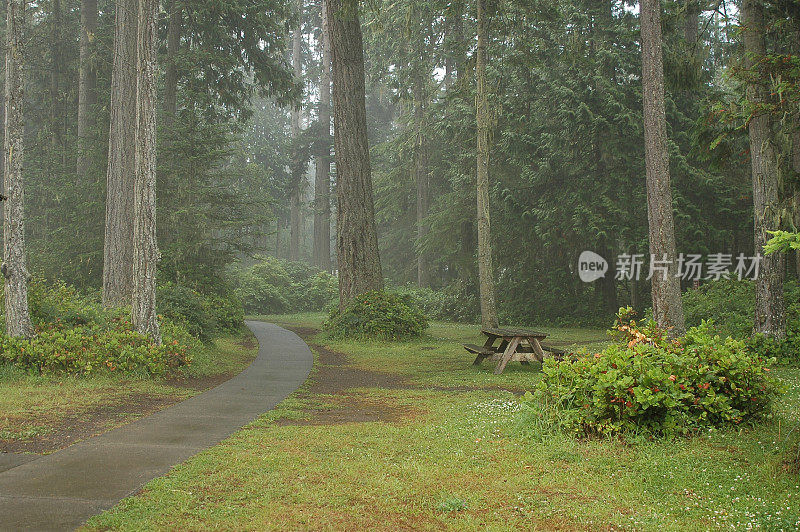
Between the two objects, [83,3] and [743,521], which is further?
[83,3]

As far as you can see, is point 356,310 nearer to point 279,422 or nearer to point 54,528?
point 279,422

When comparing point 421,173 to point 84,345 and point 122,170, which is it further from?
point 84,345

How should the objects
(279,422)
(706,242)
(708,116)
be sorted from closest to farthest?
(279,422), (708,116), (706,242)

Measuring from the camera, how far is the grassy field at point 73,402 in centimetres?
661

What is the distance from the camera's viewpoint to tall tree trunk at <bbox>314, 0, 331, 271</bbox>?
145ft

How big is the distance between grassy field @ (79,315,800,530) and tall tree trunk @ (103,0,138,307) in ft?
34.4

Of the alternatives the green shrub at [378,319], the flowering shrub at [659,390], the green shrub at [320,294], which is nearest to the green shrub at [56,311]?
the green shrub at [378,319]

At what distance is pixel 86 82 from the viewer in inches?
1103

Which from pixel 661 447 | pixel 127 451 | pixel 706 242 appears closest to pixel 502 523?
pixel 661 447

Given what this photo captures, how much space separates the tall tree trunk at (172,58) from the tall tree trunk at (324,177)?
63.0 feet

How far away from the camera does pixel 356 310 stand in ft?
62.5

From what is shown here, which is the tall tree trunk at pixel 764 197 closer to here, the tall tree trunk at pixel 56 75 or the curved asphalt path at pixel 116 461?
the curved asphalt path at pixel 116 461

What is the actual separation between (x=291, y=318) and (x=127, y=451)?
2579 centimetres

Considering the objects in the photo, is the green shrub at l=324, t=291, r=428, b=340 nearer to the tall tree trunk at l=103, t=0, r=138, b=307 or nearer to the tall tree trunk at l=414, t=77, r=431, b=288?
the tall tree trunk at l=103, t=0, r=138, b=307
